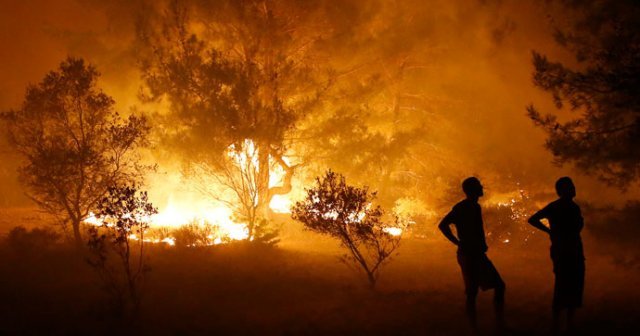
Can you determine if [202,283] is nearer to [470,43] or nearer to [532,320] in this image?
[532,320]

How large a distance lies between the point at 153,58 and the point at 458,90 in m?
13.3

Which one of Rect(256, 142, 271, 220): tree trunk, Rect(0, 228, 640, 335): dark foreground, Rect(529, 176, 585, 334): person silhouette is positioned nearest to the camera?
Rect(529, 176, 585, 334): person silhouette

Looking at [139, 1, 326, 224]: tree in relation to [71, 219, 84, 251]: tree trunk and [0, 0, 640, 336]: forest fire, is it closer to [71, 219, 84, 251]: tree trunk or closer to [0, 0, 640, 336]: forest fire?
[0, 0, 640, 336]: forest fire

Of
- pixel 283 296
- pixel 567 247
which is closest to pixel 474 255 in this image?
pixel 567 247

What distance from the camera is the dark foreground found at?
7000mm

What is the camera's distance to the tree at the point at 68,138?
38.1 ft

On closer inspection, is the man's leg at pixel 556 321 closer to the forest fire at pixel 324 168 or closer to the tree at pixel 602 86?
the forest fire at pixel 324 168

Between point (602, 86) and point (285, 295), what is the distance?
7250 mm

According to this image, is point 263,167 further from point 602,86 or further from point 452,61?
point 452,61

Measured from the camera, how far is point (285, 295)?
905cm

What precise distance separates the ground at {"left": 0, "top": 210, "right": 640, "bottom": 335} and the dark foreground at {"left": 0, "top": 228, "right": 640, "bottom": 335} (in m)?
0.02

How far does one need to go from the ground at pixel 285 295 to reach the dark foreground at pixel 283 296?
0.8 inches

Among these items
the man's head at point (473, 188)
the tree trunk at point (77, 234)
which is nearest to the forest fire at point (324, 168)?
the man's head at point (473, 188)

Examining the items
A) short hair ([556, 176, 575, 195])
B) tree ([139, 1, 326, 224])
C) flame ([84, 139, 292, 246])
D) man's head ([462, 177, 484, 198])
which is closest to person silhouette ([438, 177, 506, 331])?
man's head ([462, 177, 484, 198])
